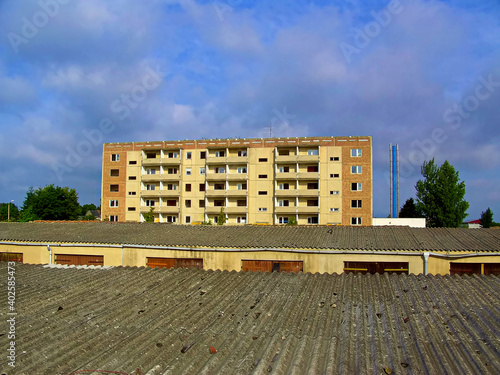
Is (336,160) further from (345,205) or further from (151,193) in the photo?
(151,193)

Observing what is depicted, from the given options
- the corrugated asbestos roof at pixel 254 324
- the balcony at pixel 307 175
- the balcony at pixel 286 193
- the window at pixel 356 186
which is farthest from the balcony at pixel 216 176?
the corrugated asbestos roof at pixel 254 324

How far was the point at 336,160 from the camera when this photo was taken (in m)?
49.1

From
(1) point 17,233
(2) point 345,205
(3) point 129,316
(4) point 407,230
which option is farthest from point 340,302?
(2) point 345,205

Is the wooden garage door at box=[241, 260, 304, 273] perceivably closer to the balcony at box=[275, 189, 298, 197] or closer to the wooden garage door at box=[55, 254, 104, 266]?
the wooden garage door at box=[55, 254, 104, 266]

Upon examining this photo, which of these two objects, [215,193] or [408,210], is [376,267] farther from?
[408,210]

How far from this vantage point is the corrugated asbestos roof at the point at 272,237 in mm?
18109

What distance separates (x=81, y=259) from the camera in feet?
67.9

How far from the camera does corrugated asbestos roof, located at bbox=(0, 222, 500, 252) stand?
713 inches

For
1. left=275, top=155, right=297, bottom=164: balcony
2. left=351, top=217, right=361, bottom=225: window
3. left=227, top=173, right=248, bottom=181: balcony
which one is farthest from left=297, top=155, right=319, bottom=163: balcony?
left=351, top=217, right=361, bottom=225: window

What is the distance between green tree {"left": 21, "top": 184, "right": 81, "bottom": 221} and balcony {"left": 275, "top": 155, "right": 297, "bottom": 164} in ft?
116

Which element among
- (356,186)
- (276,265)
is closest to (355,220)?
(356,186)

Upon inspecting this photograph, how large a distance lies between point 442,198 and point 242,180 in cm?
2697

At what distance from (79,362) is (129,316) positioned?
170cm

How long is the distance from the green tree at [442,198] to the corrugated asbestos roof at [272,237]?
27895 millimetres
